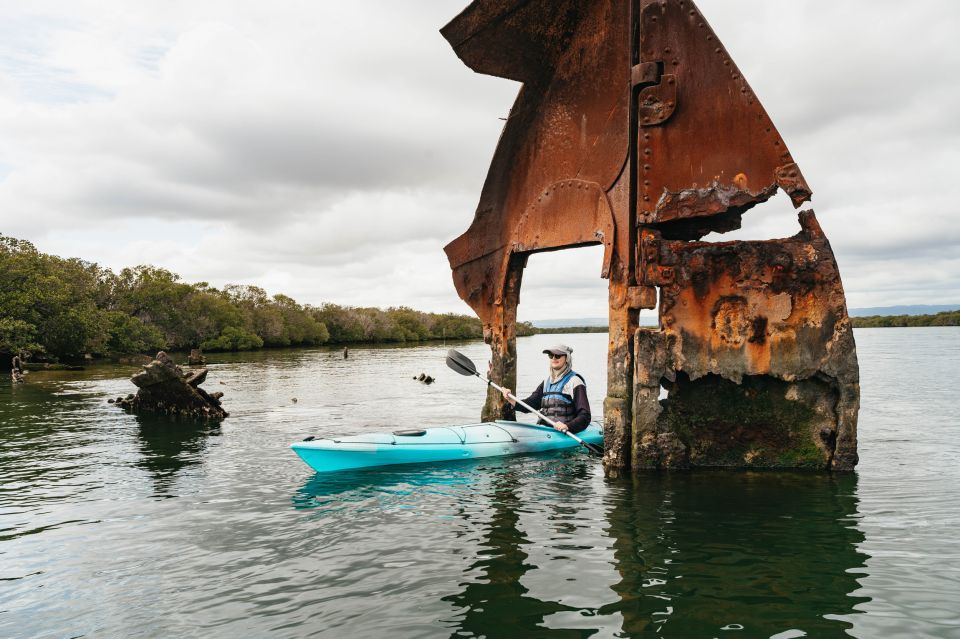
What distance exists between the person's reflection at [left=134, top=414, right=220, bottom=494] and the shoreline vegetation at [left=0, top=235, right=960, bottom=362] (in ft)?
71.0

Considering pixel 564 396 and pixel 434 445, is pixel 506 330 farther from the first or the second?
pixel 434 445

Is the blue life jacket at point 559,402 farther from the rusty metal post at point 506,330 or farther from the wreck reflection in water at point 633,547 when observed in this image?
the rusty metal post at point 506,330

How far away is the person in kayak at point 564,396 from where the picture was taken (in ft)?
32.5

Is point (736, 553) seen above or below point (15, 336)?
below

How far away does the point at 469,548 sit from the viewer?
6020 millimetres

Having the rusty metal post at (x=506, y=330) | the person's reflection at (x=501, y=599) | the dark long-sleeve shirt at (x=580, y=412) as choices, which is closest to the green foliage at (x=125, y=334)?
the rusty metal post at (x=506, y=330)

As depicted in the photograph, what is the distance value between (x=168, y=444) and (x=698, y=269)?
395 inches

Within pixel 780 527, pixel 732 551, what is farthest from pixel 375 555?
pixel 780 527

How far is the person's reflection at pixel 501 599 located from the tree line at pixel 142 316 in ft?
108

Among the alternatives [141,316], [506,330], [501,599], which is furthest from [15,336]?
[501,599]

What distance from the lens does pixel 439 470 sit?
9.45 metres

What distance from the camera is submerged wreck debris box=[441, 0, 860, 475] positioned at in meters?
7.53

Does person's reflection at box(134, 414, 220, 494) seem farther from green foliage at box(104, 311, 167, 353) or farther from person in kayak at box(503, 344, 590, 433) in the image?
green foliage at box(104, 311, 167, 353)

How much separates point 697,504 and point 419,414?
1066 centimetres
